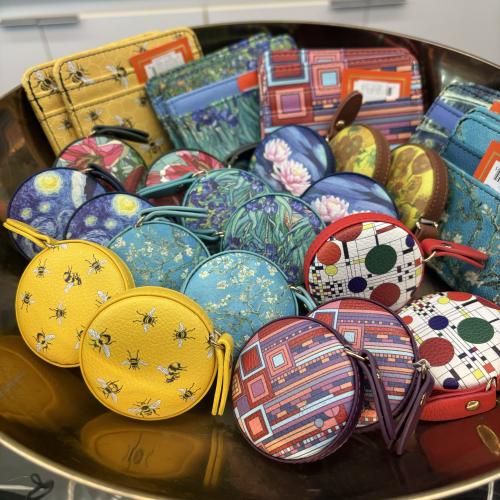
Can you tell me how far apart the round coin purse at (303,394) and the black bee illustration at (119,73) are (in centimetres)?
87

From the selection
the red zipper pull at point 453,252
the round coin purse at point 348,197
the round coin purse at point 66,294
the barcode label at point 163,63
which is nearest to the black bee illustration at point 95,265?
the round coin purse at point 66,294

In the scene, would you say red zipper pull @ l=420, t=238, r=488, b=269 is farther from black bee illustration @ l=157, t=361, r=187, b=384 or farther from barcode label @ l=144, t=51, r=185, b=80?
barcode label @ l=144, t=51, r=185, b=80

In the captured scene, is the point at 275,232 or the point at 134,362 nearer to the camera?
the point at 134,362

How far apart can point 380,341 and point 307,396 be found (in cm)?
15

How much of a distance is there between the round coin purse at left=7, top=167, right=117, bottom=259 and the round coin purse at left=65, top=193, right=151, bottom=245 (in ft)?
0.14

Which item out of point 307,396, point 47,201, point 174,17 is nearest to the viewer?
point 307,396

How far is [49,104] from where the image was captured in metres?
1.16

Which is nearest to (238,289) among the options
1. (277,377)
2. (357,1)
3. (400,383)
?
(277,377)

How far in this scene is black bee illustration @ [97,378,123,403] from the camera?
0.70m

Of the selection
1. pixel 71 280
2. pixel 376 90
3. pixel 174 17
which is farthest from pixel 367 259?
pixel 174 17

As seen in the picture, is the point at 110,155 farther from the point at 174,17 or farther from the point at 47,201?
the point at 174,17

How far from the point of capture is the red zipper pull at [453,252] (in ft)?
2.95

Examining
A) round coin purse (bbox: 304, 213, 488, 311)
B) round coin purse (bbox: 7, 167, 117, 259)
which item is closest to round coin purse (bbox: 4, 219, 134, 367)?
round coin purse (bbox: 7, 167, 117, 259)

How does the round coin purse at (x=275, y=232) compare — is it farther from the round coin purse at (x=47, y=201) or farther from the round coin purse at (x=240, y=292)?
the round coin purse at (x=47, y=201)
